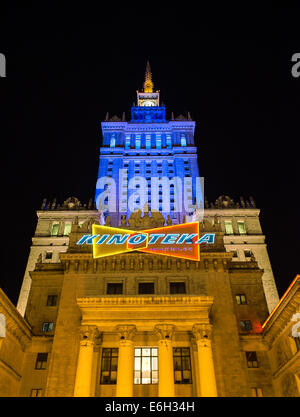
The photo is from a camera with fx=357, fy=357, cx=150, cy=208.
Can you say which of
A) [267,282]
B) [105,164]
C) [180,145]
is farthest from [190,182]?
[267,282]

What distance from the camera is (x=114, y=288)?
42.5 meters

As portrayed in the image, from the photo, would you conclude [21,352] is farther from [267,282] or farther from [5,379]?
[267,282]

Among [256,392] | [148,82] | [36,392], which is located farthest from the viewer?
[148,82]

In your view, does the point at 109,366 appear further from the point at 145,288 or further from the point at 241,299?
the point at 241,299

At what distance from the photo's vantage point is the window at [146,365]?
37.2m

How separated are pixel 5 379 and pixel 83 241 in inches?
675

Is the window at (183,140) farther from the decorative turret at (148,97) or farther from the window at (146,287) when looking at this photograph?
the window at (146,287)

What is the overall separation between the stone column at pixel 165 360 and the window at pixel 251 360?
382 inches

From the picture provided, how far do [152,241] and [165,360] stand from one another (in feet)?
46.2

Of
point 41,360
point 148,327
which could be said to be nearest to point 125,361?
point 148,327

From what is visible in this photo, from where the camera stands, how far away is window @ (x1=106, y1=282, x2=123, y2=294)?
42.2 m

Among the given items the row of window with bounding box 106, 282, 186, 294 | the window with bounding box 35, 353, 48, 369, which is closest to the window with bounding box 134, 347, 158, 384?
the row of window with bounding box 106, 282, 186, 294

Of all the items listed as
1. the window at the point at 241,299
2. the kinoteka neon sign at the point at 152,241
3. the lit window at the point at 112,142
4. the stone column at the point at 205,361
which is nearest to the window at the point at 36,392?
the kinoteka neon sign at the point at 152,241

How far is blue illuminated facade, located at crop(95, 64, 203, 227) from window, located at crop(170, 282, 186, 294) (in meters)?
44.4
